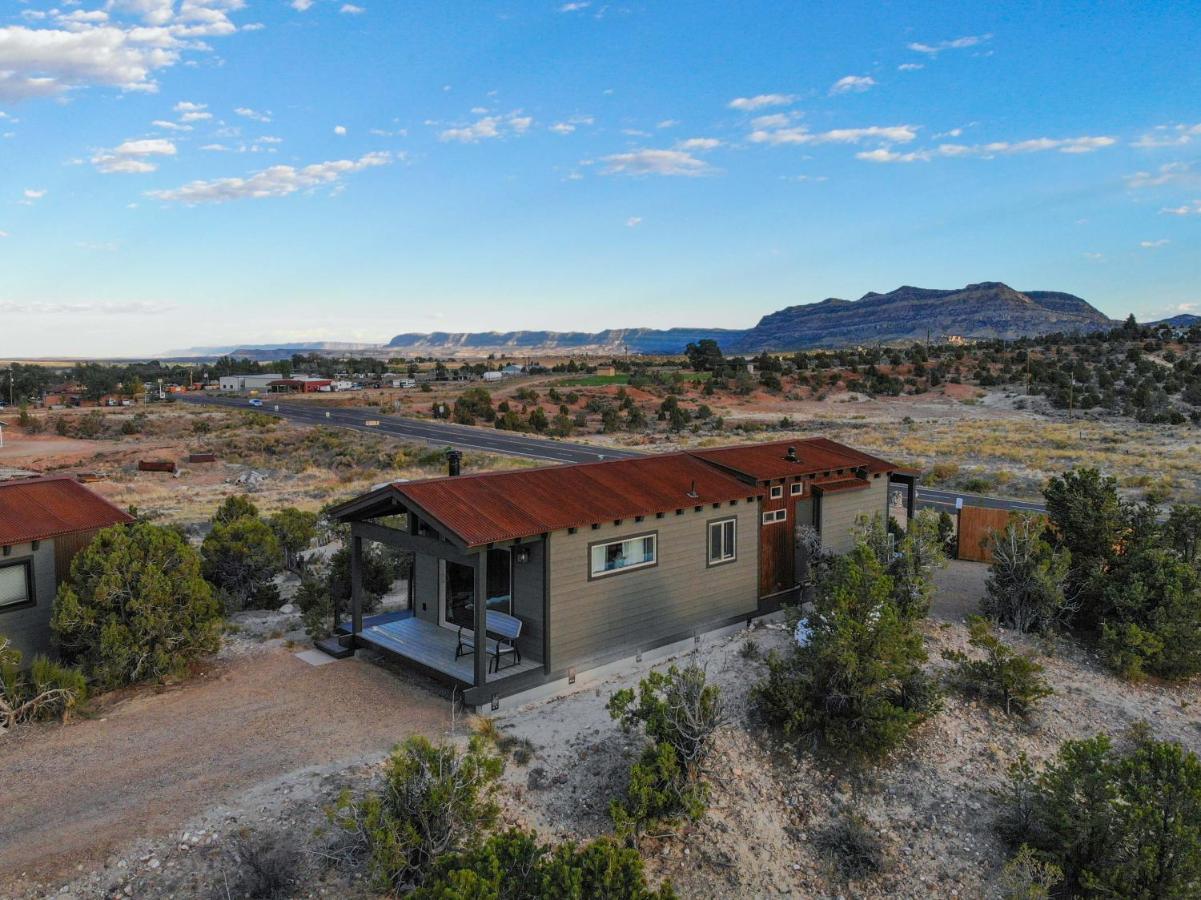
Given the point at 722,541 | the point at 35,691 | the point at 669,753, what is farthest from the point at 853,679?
the point at 35,691

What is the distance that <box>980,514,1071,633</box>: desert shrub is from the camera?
1475cm

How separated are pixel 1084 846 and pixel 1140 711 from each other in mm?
5119

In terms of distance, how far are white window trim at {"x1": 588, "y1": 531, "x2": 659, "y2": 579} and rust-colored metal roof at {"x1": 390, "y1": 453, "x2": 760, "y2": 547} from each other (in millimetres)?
450

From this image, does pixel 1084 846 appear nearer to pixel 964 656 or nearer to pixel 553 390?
pixel 964 656

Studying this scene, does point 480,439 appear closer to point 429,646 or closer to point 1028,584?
point 429,646

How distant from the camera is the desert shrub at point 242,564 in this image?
16.9 metres

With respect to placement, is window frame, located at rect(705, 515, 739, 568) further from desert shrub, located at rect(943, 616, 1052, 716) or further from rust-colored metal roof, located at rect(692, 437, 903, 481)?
desert shrub, located at rect(943, 616, 1052, 716)

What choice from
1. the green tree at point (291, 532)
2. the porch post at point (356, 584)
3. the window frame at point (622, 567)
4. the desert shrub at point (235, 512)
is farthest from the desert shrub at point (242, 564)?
the window frame at point (622, 567)

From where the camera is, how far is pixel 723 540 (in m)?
14.5

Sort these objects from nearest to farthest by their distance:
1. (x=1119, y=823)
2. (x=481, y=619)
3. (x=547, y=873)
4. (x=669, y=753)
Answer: (x=547, y=873) < (x=1119, y=823) < (x=669, y=753) < (x=481, y=619)

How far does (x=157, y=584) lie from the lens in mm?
11727

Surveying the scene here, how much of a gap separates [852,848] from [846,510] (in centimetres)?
889

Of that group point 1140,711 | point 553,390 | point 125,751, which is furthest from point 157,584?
point 553,390

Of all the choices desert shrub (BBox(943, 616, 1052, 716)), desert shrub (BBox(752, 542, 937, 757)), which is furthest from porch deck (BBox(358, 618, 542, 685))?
desert shrub (BBox(943, 616, 1052, 716))
